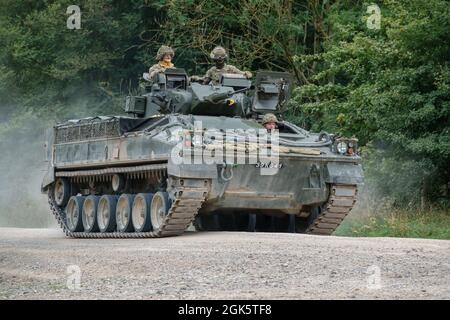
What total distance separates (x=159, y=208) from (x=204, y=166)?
4.87 feet

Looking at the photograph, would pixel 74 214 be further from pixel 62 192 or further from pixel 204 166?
pixel 204 166

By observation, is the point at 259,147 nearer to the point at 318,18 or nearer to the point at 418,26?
the point at 418,26

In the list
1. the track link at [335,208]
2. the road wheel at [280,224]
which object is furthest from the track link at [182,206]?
the road wheel at [280,224]

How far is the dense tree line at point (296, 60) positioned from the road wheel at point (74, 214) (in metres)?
5.62

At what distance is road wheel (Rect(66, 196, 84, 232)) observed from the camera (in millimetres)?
20531

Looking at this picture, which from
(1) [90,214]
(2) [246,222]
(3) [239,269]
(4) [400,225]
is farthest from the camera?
(1) [90,214]

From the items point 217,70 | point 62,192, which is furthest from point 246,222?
point 62,192

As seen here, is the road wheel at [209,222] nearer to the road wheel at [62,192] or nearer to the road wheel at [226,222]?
the road wheel at [226,222]

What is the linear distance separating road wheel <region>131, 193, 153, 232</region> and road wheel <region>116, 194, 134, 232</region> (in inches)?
3.5

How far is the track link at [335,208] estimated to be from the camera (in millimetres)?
17906

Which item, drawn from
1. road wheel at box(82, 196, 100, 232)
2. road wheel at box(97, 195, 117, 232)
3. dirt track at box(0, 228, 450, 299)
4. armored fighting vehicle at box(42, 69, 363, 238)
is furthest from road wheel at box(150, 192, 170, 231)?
road wheel at box(82, 196, 100, 232)

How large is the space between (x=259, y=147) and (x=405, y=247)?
4.33 meters

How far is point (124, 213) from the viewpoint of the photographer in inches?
750
